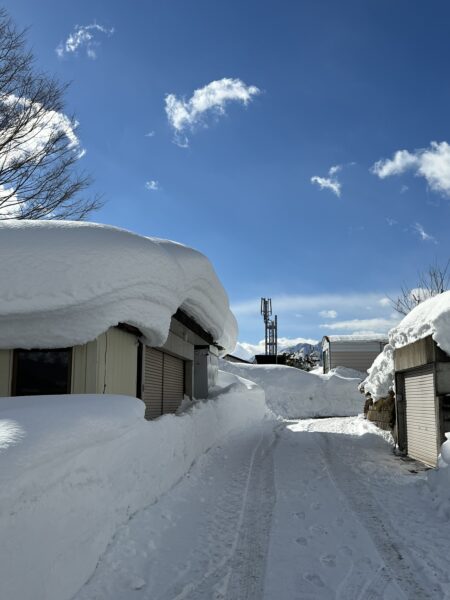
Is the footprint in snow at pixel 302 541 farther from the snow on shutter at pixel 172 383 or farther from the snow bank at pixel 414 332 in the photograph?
the snow on shutter at pixel 172 383

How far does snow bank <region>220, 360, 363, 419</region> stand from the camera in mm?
31453

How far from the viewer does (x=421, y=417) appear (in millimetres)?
11266

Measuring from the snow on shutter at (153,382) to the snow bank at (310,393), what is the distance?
19.9m

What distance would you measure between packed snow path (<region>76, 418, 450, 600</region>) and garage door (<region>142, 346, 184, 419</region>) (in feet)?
6.35

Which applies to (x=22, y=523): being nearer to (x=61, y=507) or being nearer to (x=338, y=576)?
(x=61, y=507)

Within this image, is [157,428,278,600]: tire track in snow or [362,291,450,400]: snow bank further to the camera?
[362,291,450,400]: snow bank

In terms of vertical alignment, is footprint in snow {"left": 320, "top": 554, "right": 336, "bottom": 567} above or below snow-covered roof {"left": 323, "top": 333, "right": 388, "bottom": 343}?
below

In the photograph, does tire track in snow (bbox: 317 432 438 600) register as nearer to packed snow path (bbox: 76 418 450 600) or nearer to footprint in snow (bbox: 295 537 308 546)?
packed snow path (bbox: 76 418 450 600)

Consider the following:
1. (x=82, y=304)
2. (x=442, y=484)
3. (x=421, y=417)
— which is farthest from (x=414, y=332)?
(x=82, y=304)

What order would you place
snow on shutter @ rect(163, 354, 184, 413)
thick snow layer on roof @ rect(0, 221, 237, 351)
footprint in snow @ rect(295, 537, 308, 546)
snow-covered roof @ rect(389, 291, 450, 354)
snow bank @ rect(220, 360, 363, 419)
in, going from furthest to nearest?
snow bank @ rect(220, 360, 363, 419) < snow on shutter @ rect(163, 354, 184, 413) < snow-covered roof @ rect(389, 291, 450, 354) < thick snow layer on roof @ rect(0, 221, 237, 351) < footprint in snow @ rect(295, 537, 308, 546)

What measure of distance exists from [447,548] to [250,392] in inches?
655

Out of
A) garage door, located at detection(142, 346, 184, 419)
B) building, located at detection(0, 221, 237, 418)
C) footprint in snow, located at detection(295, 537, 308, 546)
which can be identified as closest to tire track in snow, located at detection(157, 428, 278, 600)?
footprint in snow, located at detection(295, 537, 308, 546)

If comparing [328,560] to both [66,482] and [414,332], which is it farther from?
[414,332]

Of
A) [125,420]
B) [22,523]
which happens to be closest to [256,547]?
[125,420]
